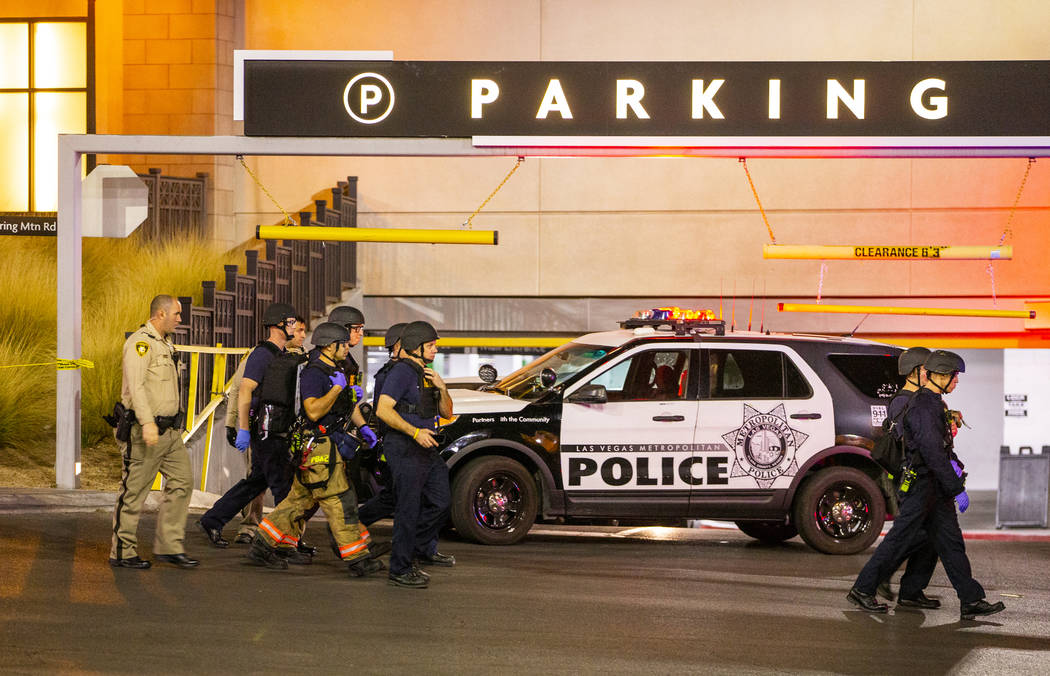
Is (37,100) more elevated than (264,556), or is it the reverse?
(37,100)

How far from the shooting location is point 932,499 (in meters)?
8.93

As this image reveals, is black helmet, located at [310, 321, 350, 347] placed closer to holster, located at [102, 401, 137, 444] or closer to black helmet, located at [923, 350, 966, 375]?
holster, located at [102, 401, 137, 444]

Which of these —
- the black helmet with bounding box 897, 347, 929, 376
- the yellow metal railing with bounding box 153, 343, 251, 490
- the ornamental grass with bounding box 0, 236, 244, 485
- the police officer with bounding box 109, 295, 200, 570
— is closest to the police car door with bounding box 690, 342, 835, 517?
the black helmet with bounding box 897, 347, 929, 376

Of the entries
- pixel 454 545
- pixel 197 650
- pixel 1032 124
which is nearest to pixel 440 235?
pixel 454 545

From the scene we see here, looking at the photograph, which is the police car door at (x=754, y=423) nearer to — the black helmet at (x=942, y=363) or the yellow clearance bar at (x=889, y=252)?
the black helmet at (x=942, y=363)

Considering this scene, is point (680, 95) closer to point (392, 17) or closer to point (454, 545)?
point (454, 545)

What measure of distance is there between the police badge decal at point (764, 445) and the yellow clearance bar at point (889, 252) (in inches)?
154

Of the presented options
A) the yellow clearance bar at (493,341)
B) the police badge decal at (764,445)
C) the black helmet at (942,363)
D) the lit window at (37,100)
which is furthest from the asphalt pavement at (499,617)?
the lit window at (37,100)

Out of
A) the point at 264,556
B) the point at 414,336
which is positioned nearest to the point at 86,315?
the point at 264,556

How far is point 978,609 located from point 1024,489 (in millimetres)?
5442

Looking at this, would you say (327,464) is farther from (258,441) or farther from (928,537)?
(928,537)

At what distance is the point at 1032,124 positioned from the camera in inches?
513

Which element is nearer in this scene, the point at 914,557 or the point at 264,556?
the point at 914,557

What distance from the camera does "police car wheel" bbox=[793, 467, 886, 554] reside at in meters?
11.6
